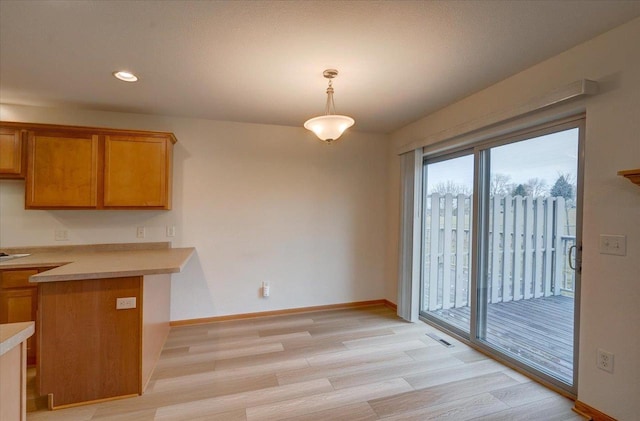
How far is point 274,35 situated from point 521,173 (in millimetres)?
2362

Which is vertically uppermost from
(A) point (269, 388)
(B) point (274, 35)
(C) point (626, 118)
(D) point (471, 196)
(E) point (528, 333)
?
(B) point (274, 35)

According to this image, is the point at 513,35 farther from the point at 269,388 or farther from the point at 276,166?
the point at 269,388

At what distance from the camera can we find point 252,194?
375cm

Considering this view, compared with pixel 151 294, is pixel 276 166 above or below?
above

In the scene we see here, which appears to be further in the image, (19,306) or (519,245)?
(519,245)

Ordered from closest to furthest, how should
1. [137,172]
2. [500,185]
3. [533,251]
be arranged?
[533,251], [500,185], [137,172]

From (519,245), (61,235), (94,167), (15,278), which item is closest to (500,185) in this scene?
(519,245)

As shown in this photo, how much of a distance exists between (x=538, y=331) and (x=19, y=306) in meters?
4.58

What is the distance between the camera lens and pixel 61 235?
124 inches

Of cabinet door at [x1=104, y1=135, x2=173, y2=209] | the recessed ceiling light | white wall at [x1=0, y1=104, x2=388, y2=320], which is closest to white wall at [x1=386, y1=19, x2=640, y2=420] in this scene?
white wall at [x1=0, y1=104, x2=388, y2=320]

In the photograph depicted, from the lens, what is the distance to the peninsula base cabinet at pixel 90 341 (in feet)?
6.72

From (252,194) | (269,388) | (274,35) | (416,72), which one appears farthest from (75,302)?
(416,72)

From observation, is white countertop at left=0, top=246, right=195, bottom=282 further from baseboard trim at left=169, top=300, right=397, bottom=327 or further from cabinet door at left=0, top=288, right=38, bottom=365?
baseboard trim at left=169, top=300, right=397, bottom=327

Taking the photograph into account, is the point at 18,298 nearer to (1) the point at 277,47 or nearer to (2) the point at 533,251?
(1) the point at 277,47
